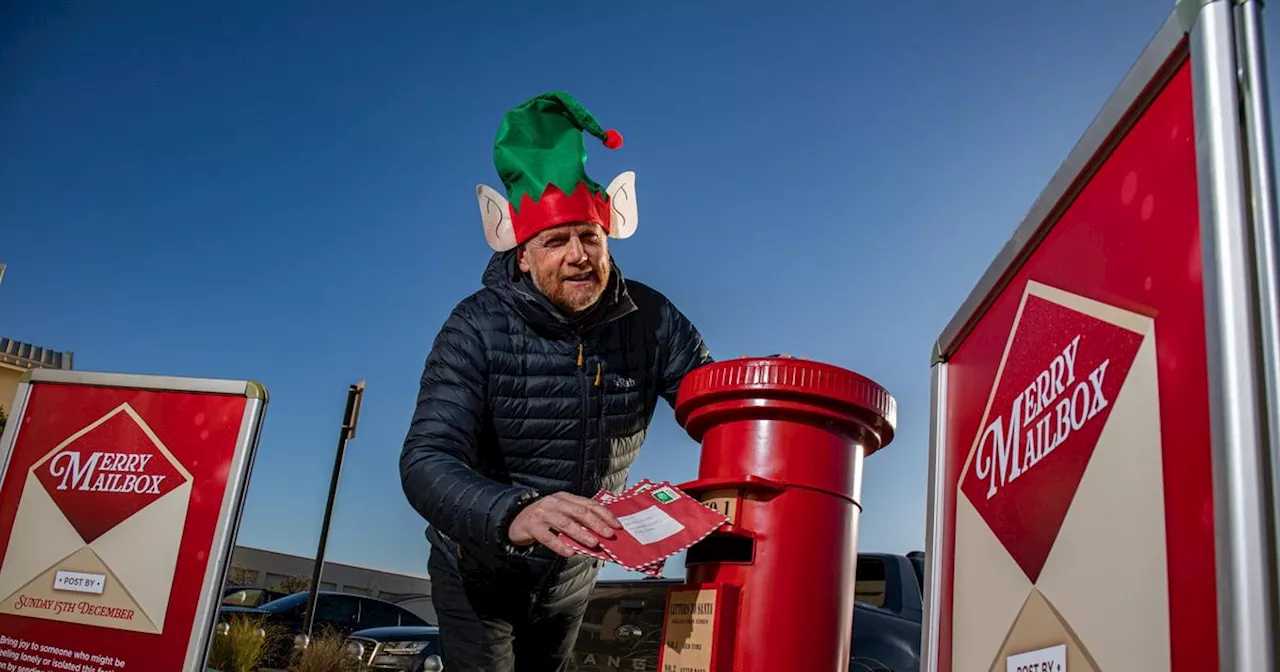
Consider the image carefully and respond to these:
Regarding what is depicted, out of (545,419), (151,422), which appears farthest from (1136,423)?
(151,422)

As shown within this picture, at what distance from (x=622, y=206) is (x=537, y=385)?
682 millimetres

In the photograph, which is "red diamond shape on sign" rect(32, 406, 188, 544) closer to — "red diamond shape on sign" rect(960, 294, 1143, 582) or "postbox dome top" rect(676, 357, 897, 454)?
"postbox dome top" rect(676, 357, 897, 454)

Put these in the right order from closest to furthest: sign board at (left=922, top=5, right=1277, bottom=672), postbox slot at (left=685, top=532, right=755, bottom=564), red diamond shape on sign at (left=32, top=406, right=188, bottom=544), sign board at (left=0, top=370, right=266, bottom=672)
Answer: sign board at (left=922, top=5, right=1277, bottom=672)
postbox slot at (left=685, top=532, right=755, bottom=564)
sign board at (left=0, top=370, right=266, bottom=672)
red diamond shape on sign at (left=32, top=406, right=188, bottom=544)

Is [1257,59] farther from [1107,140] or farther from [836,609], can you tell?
[836,609]

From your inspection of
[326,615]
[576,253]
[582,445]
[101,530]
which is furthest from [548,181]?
[326,615]

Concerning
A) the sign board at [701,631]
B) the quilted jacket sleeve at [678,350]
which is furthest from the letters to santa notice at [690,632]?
the quilted jacket sleeve at [678,350]

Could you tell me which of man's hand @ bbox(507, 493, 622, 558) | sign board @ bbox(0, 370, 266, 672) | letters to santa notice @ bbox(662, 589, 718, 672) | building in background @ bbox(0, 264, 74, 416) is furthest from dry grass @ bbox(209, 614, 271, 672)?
building in background @ bbox(0, 264, 74, 416)

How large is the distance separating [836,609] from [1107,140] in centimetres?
125

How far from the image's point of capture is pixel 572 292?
8.82 feet

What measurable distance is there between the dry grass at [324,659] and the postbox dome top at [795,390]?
7691mm

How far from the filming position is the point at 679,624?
2000 millimetres

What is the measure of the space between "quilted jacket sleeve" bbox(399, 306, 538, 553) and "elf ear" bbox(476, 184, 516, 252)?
309mm

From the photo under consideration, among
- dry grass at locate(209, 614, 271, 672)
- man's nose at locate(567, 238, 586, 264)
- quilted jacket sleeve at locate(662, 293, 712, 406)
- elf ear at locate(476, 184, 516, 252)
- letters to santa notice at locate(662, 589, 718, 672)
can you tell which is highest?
elf ear at locate(476, 184, 516, 252)

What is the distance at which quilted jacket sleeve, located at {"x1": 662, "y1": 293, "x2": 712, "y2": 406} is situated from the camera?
2.83 m
